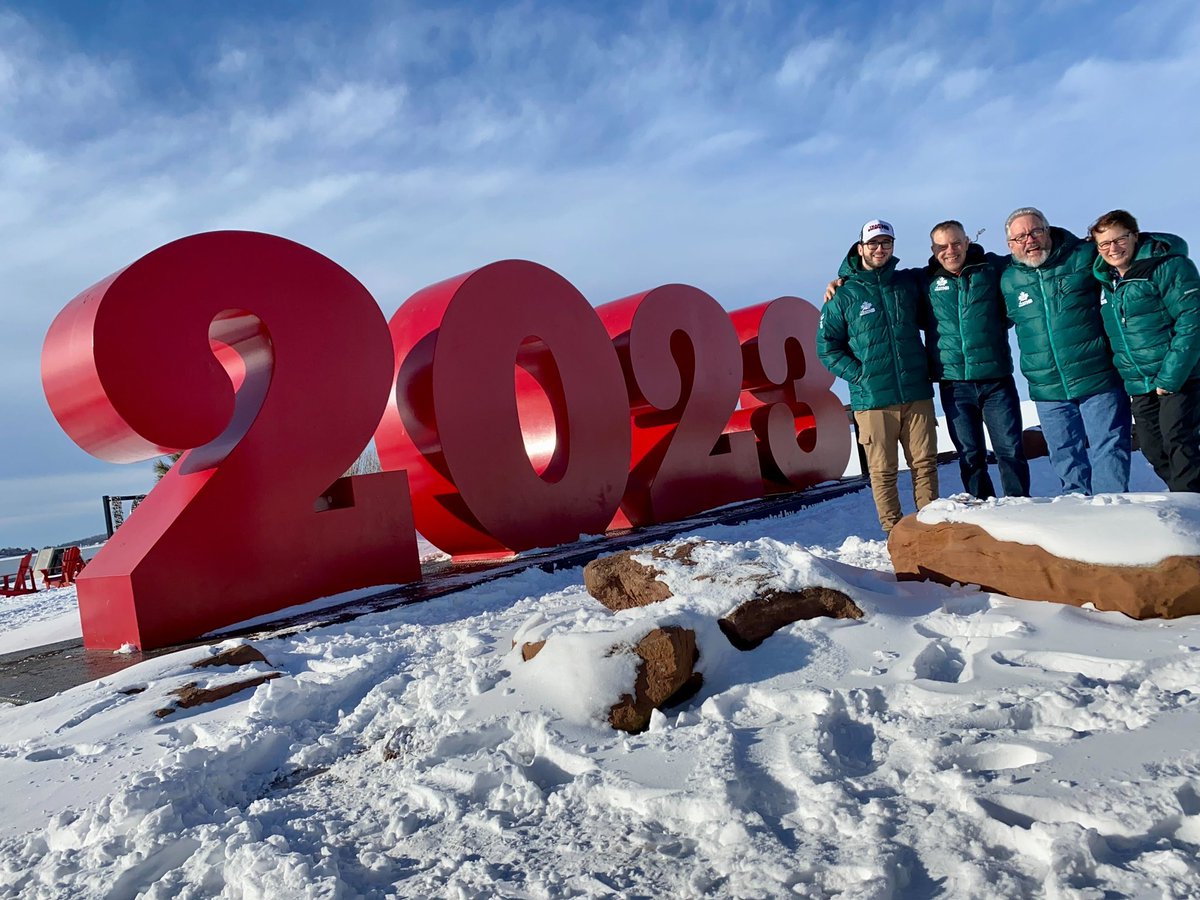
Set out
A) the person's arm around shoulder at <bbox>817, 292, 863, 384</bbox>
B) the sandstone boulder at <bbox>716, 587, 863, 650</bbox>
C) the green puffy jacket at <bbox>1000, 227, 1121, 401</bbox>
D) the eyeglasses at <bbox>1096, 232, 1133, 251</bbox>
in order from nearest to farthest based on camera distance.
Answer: the sandstone boulder at <bbox>716, 587, 863, 650</bbox> → the eyeglasses at <bbox>1096, 232, 1133, 251</bbox> → the green puffy jacket at <bbox>1000, 227, 1121, 401</bbox> → the person's arm around shoulder at <bbox>817, 292, 863, 384</bbox>

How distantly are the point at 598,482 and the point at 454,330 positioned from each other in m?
1.98

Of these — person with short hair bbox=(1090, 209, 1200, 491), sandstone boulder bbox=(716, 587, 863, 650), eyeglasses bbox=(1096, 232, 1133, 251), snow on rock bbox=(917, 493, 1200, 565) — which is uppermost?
eyeglasses bbox=(1096, 232, 1133, 251)

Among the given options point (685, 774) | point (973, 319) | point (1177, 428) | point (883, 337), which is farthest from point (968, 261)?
point (685, 774)

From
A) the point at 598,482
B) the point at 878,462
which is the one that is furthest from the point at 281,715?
the point at 598,482

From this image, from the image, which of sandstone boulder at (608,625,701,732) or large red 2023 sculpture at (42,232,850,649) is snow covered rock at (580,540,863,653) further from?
large red 2023 sculpture at (42,232,850,649)

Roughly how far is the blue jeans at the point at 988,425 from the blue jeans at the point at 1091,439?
0.17m

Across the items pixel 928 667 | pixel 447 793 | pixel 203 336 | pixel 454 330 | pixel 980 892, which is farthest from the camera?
pixel 454 330

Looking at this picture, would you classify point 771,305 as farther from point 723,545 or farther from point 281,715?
point 281,715

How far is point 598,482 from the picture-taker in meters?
7.73

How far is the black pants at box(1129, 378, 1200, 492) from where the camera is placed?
4043mm

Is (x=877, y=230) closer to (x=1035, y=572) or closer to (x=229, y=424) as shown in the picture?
(x=1035, y=572)

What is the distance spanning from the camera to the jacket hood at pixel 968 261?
15.2ft

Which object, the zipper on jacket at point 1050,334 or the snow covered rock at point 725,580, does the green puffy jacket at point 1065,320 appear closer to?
the zipper on jacket at point 1050,334

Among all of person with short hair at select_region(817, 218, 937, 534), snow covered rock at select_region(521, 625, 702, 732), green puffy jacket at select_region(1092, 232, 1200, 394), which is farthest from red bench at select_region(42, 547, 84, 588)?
green puffy jacket at select_region(1092, 232, 1200, 394)
